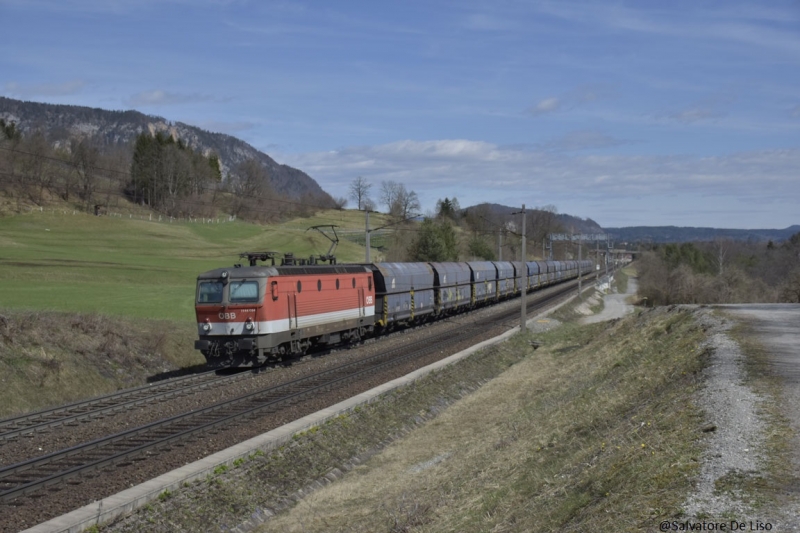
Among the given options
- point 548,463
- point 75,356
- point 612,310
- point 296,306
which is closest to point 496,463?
point 548,463

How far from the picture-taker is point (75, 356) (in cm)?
2322

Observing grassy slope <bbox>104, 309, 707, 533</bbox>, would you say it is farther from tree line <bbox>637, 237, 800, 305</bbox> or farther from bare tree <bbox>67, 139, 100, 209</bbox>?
bare tree <bbox>67, 139, 100, 209</bbox>

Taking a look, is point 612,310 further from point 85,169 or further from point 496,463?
point 85,169

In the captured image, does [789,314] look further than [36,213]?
No

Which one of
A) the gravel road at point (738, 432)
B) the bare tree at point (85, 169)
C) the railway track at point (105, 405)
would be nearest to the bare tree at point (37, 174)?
the bare tree at point (85, 169)

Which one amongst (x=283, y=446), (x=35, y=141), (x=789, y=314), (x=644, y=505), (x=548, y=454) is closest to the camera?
(x=644, y=505)

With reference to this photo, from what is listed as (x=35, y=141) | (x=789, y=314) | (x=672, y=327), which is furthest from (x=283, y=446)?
(x=35, y=141)

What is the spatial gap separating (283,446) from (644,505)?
28.4 ft

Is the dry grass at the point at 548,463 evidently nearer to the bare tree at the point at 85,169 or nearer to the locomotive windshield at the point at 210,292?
the locomotive windshield at the point at 210,292

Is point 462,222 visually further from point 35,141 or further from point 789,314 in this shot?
point 789,314

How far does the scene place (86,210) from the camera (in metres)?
103

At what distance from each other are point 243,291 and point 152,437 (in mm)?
9337

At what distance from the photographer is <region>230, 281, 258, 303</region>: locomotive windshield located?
78.7 ft

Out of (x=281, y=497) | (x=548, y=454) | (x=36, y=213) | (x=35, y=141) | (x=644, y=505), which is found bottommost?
(x=281, y=497)
